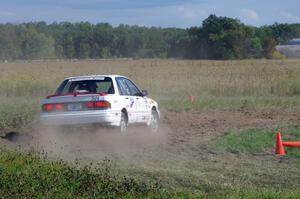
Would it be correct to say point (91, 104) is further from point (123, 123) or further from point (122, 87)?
point (122, 87)

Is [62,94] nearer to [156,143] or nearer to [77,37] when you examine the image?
[156,143]

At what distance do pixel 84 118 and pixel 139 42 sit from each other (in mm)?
53619

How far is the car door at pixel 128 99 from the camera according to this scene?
15.6 meters

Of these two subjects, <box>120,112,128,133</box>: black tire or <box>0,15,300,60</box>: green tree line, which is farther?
<box>0,15,300,60</box>: green tree line

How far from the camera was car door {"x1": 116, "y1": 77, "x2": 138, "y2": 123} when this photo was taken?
15633 millimetres

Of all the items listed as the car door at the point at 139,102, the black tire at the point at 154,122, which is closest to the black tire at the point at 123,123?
the car door at the point at 139,102

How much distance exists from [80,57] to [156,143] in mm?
54606

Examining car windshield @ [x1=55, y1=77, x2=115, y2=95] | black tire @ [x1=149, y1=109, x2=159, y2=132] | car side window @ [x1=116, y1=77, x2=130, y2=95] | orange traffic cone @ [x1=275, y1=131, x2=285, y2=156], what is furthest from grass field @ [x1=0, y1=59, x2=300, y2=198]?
car windshield @ [x1=55, y1=77, x2=115, y2=95]

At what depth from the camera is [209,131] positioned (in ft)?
57.1

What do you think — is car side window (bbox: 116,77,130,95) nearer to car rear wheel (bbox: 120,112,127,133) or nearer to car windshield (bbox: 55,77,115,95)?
car windshield (bbox: 55,77,115,95)

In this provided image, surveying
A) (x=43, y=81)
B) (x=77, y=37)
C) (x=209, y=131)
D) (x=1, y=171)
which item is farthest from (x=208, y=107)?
(x=77, y=37)

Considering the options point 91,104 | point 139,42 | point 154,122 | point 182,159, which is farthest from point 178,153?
point 139,42

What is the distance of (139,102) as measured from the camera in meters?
16.6

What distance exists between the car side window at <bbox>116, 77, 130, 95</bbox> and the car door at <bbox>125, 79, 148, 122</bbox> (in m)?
0.19
